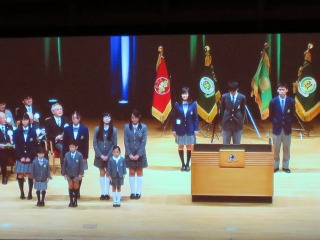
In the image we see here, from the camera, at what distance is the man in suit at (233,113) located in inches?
327

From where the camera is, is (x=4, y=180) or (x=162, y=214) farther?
(x=4, y=180)

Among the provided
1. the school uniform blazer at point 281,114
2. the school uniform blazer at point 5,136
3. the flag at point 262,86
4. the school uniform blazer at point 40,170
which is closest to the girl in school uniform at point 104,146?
the school uniform blazer at point 40,170

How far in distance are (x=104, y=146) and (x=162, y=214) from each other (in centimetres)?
97

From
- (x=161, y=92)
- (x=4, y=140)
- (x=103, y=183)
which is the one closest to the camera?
(x=103, y=183)

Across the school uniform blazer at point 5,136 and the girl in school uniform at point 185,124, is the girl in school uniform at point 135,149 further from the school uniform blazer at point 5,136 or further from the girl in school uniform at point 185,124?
the school uniform blazer at point 5,136

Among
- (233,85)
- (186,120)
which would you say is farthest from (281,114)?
(186,120)

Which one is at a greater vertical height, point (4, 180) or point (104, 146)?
point (104, 146)

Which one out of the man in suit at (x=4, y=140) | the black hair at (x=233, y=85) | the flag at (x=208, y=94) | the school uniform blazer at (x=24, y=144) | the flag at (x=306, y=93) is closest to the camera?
the school uniform blazer at (x=24, y=144)

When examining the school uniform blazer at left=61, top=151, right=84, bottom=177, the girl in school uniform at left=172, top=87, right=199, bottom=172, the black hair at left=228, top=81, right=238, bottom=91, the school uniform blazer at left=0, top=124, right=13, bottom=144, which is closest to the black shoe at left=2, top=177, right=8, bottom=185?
the school uniform blazer at left=0, top=124, right=13, bottom=144

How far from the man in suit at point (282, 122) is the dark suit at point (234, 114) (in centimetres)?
33

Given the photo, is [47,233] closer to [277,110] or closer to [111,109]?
[111,109]

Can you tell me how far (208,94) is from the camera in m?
9.07

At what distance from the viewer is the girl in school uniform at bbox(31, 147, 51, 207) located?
7.30 m

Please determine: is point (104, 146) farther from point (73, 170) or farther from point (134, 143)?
point (73, 170)
